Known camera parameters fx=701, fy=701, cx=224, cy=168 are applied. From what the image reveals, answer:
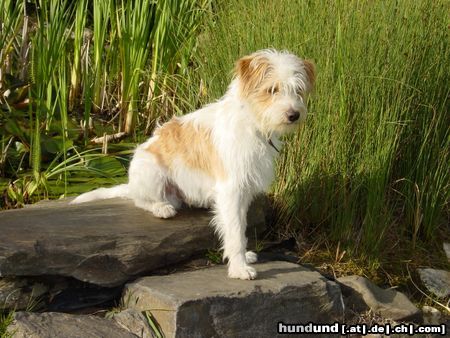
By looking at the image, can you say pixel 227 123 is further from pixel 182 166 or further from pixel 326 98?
pixel 326 98

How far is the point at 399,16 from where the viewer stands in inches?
201

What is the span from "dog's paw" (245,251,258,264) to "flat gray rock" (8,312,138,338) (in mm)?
1036

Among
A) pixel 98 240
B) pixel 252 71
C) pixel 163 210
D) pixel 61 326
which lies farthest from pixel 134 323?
pixel 252 71

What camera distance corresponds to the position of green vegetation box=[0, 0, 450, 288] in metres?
4.95

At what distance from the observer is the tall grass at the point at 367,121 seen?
493cm

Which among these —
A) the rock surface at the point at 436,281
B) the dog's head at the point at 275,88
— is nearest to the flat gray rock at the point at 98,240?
the dog's head at the point at 275,88

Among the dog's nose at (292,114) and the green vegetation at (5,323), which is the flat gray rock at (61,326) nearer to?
the green vegetation at (5,323)

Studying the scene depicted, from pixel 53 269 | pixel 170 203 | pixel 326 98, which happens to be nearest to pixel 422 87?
pixel 326 98

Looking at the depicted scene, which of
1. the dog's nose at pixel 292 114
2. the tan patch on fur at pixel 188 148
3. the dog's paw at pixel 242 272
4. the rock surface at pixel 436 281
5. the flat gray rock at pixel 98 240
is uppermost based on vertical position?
the dog's nose at pixel 292 114

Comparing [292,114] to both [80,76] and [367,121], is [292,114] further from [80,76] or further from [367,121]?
[80,76]

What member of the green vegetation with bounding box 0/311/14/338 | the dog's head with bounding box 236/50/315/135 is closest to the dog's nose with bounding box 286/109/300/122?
the dog's head with bounding box 236/50/315/135

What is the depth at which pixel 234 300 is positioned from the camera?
4.04 m

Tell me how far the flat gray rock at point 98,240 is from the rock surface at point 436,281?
4.21 ft

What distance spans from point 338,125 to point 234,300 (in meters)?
1.58
